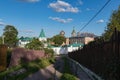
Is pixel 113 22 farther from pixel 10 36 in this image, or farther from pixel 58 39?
pixel 58 39

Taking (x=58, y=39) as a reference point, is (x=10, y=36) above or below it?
above

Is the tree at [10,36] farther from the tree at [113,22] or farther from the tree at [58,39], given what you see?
the tree at [113,22]

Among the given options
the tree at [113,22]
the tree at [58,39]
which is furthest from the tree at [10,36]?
the tree at [113,22]

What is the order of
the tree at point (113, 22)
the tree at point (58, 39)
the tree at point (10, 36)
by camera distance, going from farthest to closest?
1. the tree at point (58, 39)
2. the tree at point (10, 36)
3. the tree at point (113, 22)

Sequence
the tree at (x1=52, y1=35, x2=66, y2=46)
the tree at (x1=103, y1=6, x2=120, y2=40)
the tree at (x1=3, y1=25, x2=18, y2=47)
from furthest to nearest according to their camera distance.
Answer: the tree at (x1=52, y1=35, x2=66, y2=46), the tree at (x1=3, y1=25, x2=18, y2=47), the tree at (x1=103, y1=6, x2=120, y2=40)

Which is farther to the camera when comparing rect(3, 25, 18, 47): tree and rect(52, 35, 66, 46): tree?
rect(52, 35, 66, 46): tree

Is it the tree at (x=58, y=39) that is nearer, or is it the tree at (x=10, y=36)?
the tree at (x=10, y=36)

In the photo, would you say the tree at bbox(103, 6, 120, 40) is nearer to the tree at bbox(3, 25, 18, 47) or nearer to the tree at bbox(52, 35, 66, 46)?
the tree at bbox(3, 25, 18, 47)

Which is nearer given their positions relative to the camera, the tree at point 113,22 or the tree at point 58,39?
the tree at point 113,22

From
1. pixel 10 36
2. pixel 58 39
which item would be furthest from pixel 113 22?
pixel 58 39

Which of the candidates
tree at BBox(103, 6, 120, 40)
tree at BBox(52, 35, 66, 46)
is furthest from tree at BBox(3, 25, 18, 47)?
tree at BBox(103, 6, 120, 40)

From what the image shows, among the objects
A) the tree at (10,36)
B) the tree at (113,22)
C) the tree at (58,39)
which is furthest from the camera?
the tree at (58,39)

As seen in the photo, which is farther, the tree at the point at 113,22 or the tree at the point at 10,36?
the tree at the point at 10,36

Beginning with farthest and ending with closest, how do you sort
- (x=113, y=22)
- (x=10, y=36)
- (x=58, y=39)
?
(x=58, y=39)
(x=10, y=36)
(x=113, y=22)
